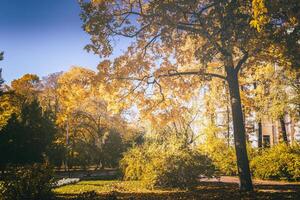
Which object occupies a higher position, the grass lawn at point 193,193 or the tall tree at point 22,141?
the tall tree at point 22,141

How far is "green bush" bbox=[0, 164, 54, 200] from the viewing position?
39.5 ft

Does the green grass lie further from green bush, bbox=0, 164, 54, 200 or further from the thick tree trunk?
the thick tree trunk

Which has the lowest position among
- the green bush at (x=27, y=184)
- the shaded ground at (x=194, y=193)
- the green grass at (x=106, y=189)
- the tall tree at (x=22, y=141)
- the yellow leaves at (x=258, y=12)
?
the green grass at (x=106, y=189)

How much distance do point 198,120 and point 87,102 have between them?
1630 centimetres

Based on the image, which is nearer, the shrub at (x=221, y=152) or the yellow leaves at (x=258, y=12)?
the yellow leaves at (x=258, y=12)

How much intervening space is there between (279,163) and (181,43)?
1039cm

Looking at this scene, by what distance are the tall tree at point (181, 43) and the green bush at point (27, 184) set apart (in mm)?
5786

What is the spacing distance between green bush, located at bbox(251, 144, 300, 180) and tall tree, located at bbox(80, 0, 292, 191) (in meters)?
5.86

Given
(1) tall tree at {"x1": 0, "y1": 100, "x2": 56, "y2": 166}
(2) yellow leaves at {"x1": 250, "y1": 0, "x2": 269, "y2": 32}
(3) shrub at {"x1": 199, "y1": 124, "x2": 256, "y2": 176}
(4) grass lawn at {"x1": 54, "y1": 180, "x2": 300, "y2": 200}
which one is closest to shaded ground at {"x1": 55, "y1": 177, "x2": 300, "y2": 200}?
(4) grass lawn at {"x1": 54, "y1": 180, "x2": 300, "y2": 200}

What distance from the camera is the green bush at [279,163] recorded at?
62.6ft

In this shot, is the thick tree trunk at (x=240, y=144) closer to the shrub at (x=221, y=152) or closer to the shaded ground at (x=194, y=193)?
the shaded ground at (x=194, y=193)

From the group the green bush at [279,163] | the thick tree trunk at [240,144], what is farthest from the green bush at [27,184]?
the green bush at [279,163]

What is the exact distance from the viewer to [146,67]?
1727 cm

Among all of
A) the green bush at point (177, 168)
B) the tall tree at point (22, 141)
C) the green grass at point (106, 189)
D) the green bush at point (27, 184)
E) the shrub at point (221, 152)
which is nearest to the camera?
the green bush at point (27, 184)
